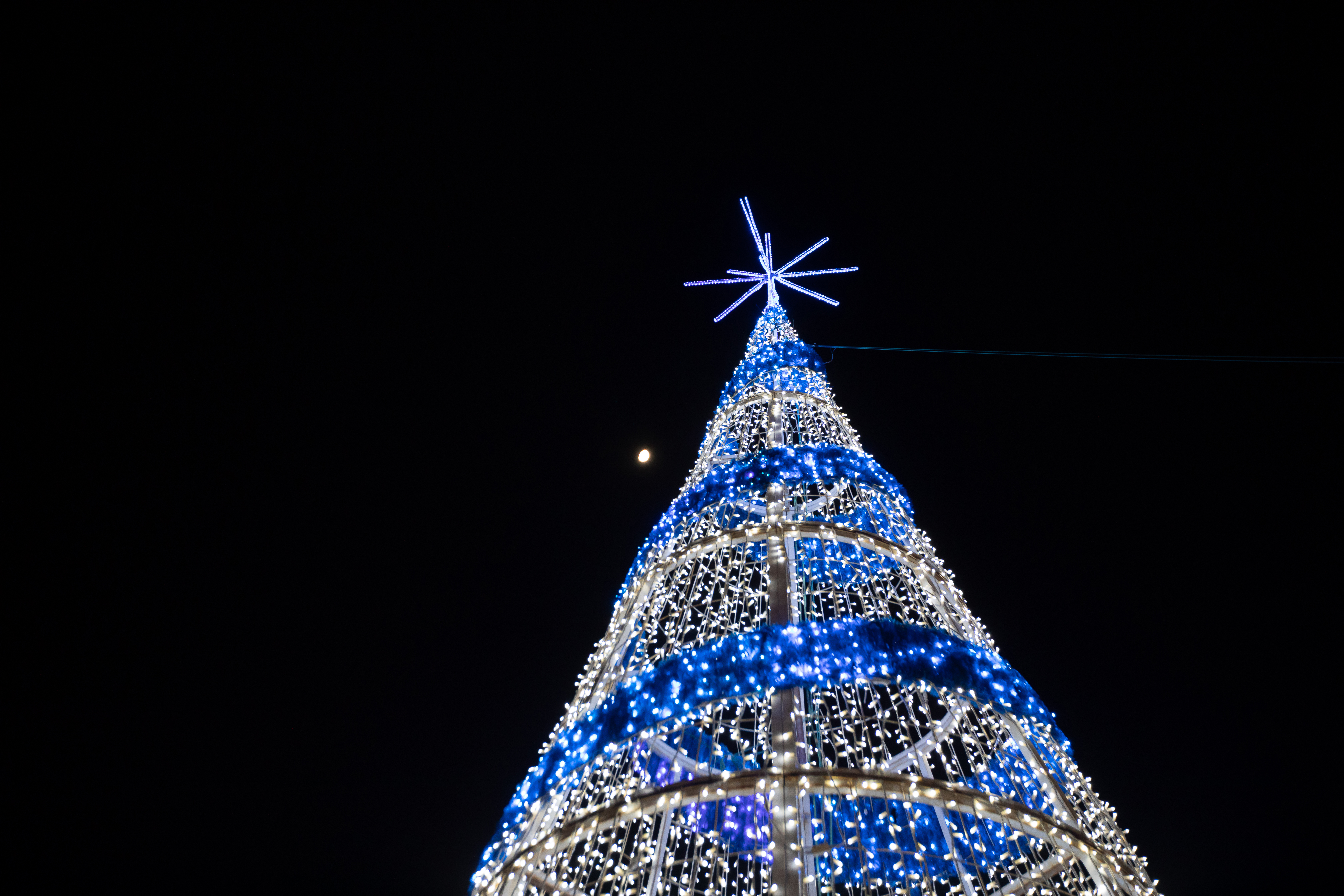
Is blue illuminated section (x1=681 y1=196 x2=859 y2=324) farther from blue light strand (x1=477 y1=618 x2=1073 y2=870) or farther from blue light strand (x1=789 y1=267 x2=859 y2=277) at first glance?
blue light strand (x1=477 y1=618 x2=1073 y2=870)

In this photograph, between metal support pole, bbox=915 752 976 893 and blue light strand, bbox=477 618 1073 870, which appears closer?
metal support pole, bbox=915 752 976 893

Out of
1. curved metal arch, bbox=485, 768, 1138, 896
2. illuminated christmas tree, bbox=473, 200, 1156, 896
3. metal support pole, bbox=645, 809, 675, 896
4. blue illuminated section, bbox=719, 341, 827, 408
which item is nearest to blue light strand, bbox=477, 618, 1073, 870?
illuminated christmas tree, bbox=473, 200, 1156, 896

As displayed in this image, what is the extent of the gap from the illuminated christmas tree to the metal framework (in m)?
0.01

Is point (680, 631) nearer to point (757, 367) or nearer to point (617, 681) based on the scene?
point (617, 681)

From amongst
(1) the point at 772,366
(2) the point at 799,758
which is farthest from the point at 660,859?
(1) the point at 772,366

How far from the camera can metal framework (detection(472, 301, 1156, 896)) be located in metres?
3.18

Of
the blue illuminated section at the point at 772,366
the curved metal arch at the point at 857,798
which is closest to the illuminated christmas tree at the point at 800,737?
the curved metal arch at the point at 857,798

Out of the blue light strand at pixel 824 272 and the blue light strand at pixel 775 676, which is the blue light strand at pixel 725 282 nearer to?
the blue light strand at pixel 824 272

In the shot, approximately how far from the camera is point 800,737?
12.1 feet

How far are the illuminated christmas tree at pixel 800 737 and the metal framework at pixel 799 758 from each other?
0.01 meters

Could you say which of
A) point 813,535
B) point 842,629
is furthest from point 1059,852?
point 813,535

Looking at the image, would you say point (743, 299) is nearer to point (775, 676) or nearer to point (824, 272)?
point (824, 272)

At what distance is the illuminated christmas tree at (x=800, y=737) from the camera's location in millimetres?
3205

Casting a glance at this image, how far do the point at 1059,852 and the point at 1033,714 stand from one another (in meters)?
0.61
